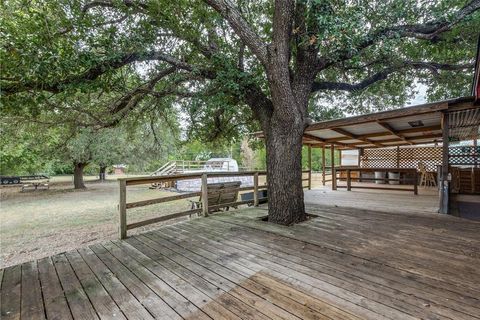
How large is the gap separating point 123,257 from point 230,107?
355cm

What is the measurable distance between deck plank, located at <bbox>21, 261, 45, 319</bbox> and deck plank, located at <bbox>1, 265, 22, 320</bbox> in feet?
0.11

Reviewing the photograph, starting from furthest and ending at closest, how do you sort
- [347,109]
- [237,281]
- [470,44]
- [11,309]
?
[347,109] < [470,44] < [237,281] < [11,309]

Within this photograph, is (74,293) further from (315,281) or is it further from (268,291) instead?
(315,281)

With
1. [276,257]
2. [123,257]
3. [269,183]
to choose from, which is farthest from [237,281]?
[269,183]

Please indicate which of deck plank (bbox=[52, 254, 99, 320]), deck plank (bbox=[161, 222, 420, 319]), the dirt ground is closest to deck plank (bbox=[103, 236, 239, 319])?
deck plank (bbox=[52, 254, 99, 320])

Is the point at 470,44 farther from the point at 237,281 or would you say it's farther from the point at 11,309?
the point at 11,309

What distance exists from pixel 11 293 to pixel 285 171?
12.2ft

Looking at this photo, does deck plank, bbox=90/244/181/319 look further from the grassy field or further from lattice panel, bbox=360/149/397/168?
lattice panel, bbox=360/149/397/168

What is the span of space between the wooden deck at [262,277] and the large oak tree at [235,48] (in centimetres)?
136

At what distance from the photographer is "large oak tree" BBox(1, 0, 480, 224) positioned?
369 cm

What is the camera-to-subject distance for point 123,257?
114 inches

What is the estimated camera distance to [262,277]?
2.29 metres

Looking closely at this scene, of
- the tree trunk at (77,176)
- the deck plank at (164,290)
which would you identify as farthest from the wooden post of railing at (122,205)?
the tree trunk at (77,176)

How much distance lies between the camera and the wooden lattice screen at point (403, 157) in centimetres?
1009
